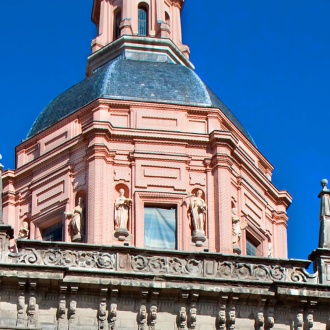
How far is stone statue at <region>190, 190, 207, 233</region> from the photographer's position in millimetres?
43844

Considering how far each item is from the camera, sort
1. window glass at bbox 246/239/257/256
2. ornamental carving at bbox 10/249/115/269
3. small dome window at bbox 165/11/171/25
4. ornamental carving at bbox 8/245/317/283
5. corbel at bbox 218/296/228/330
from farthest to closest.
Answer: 1. small dome window at bbox 165/11/171/25
2. window glass at bbox 246/239/257/256
3. ornamental carving at bbox 8/245/317/283
4. ornamental carving at bbox 10/249/115/269
5. corbel at bbox 218/296/228/330

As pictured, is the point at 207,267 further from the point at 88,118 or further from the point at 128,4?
the point at 128,4

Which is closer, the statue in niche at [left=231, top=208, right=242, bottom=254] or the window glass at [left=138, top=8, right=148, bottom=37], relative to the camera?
the statue in niche at [left=231, top=208, right=242, bottom=254]

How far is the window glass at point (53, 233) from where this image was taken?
4475cm

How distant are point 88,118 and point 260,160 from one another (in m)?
5.83

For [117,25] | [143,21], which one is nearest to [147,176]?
[143,21]

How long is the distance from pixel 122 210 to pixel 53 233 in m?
2.55

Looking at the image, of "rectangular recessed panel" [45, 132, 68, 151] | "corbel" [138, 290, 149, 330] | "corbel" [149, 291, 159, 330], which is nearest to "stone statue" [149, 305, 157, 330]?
"corbel" [149, 291, 159, 330]

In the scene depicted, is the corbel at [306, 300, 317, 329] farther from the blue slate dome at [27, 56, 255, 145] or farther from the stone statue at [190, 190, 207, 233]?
the blue slate dome at [27, 56, 255, 145]

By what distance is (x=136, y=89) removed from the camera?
155 ft

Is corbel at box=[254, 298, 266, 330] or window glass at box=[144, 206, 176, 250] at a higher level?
window glass at box=[144, 206, 176, 250]

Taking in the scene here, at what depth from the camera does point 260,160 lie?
48.2 meters

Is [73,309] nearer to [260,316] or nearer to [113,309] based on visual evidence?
[113,309]

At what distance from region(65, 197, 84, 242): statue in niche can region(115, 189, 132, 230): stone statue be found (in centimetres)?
108
